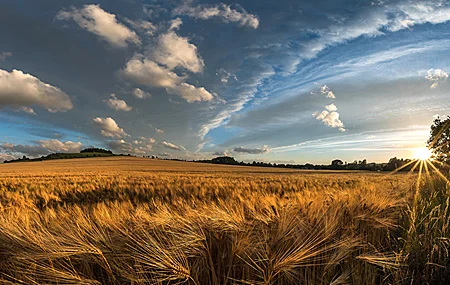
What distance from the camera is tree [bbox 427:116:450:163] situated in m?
34.1

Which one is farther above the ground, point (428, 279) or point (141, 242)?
point (141, 242)

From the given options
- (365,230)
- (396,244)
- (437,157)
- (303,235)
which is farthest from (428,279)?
(437,157)

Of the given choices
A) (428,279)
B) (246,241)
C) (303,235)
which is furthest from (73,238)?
(428,279)

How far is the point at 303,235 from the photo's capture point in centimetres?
245

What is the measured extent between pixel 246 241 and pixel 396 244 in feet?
6.00

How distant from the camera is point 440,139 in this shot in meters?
37.0

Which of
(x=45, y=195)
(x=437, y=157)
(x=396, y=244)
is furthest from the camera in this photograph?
(x=437, y=157)

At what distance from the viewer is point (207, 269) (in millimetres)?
1934

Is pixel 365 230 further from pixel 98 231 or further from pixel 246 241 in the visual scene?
pixel 98 231

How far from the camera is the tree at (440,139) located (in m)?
34.1

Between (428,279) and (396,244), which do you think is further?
(396,244)

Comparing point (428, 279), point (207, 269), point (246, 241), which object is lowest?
point (428, 279)

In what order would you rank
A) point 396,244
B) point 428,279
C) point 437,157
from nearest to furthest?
point 428,279
point 396,244
point 437,157

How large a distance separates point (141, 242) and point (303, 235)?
4.82 ft
